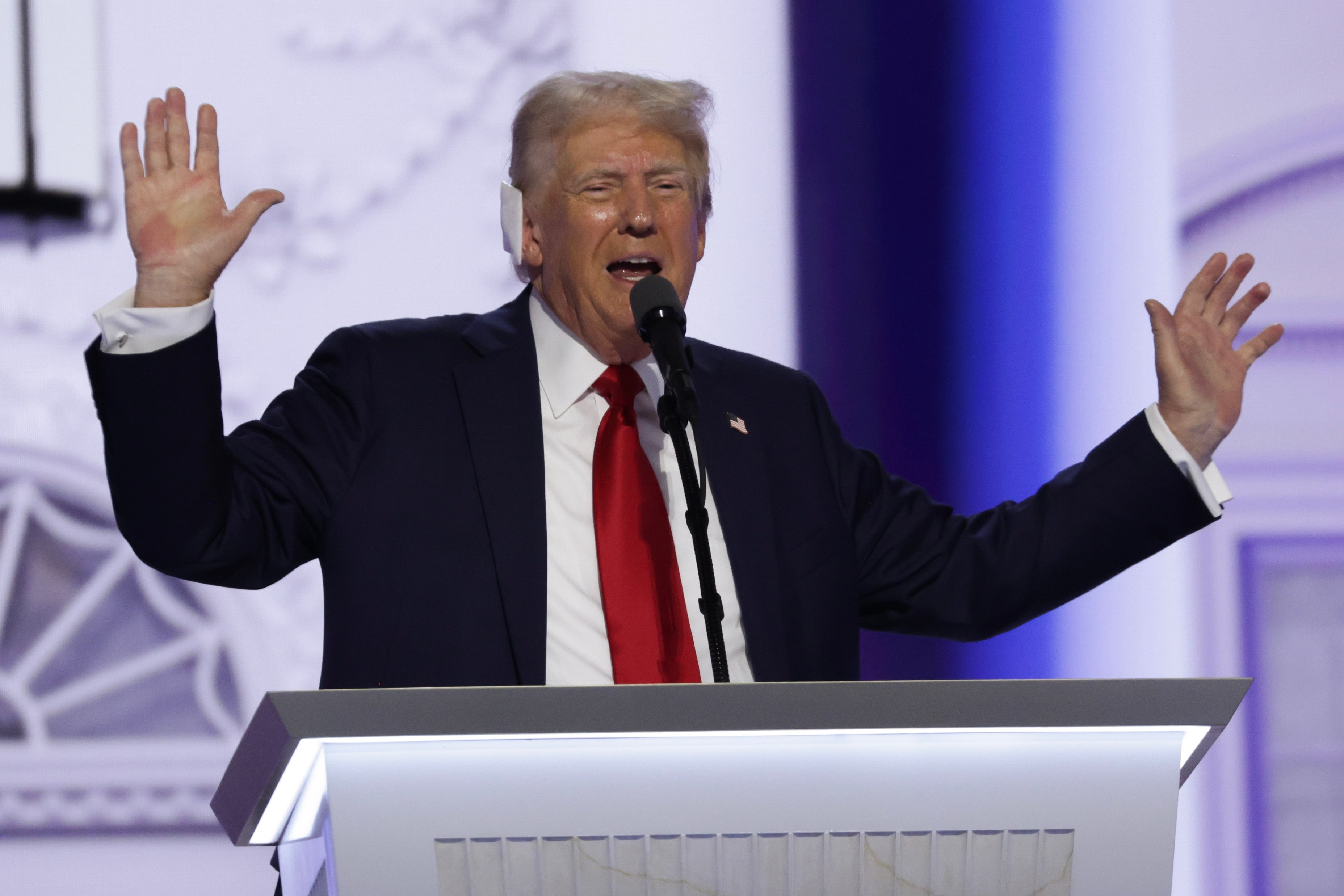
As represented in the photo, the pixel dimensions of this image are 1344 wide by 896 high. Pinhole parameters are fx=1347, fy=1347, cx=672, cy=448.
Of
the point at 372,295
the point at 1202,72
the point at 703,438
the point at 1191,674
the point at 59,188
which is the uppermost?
the point at 1202,72

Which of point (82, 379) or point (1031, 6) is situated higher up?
point (1031, 6)

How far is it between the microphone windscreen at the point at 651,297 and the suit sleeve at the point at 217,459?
0.38 meters

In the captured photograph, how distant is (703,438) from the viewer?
5.10 feet

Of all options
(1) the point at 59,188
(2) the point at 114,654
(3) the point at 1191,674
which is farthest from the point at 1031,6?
(2) the point at 114,654

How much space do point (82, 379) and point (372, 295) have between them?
51 cm

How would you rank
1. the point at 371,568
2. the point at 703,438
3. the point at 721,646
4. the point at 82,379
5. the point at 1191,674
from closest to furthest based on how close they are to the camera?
the point at 721,646 < the point at 371,568 < the point at 703,438 < the point at 82,379 < the point at 1191,674

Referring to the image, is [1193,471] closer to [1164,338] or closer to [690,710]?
[1164,338]

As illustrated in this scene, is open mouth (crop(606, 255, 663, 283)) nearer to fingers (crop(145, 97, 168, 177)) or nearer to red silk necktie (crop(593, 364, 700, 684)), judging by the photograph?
red silk necktie (crop(593, 364, 700, 684))

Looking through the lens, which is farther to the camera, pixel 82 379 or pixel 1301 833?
pixel 1301 833

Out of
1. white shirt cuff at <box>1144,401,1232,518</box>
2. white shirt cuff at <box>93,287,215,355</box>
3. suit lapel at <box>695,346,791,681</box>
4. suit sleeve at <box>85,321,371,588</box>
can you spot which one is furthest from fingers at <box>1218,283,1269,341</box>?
white shirt cuff at <box>93,287,215,355</box>

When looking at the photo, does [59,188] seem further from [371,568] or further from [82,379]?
[371,568]

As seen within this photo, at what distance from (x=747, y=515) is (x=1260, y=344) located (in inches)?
23.8

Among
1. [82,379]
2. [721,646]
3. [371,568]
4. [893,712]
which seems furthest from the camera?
[82,379]

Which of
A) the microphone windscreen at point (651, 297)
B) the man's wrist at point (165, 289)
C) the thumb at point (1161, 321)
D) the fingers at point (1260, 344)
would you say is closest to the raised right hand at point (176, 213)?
the man's wrist at point (165, 289)
